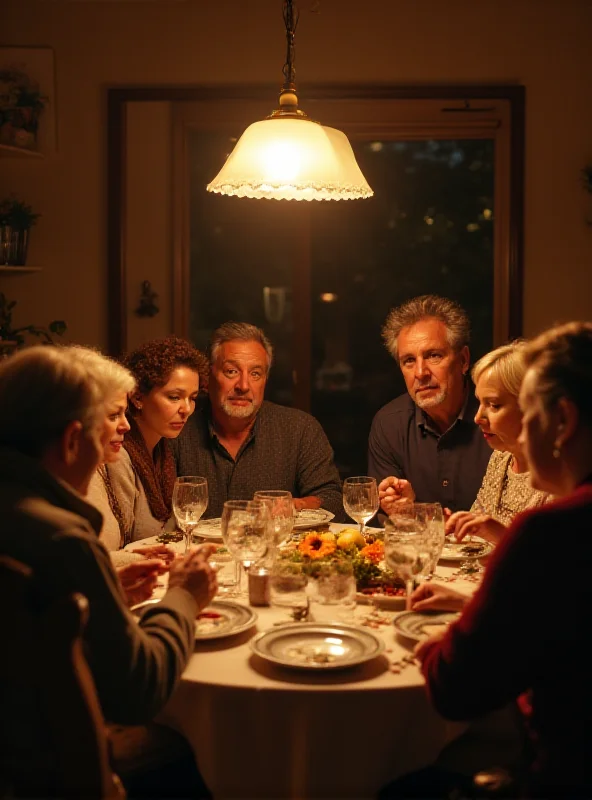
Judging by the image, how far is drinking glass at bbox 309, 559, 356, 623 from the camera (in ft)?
6.25

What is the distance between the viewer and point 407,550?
1.87 m

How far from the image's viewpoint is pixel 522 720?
5.50 feet

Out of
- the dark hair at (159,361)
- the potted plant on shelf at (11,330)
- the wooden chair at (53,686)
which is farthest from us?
the potted plant on shelf at (11,330)

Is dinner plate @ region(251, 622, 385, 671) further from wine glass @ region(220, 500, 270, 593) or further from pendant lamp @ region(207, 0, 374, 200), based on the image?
pendant lamp @ region(207, 0, 374, 200)

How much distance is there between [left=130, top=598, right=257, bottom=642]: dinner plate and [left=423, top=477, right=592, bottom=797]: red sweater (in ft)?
1.81

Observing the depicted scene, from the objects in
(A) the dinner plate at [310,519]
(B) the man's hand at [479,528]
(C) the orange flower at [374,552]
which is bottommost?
(A) the dinner plate at [310,519]

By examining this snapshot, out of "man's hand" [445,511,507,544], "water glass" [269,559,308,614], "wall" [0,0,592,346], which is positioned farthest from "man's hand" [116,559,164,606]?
"wall" [0,0,592,346]

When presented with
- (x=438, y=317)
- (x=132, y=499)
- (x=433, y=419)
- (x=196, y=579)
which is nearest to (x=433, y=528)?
(x=196, y=579)

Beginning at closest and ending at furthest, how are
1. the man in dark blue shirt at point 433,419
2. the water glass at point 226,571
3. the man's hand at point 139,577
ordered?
the man's hand at point 139,577, the water glass at point 226,571, the man in dark blue shirt at point 433,419

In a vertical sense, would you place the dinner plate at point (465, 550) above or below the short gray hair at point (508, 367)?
below

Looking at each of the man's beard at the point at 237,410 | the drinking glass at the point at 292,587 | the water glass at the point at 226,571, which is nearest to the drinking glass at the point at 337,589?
the drinking glass at the point at 292,587

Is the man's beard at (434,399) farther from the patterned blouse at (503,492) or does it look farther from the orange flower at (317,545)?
the orange flower at (317,545)

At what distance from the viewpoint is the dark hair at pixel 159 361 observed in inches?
124

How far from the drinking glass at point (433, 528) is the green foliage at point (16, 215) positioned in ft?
9.53
